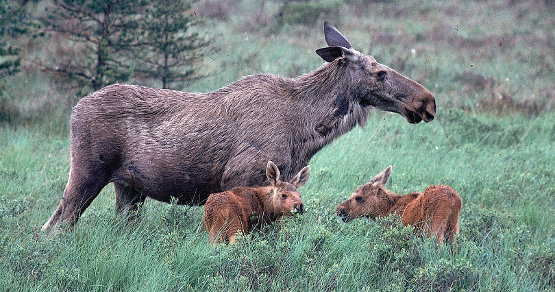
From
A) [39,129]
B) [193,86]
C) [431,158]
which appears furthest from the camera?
[193,86]

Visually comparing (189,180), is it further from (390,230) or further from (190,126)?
(390,230)

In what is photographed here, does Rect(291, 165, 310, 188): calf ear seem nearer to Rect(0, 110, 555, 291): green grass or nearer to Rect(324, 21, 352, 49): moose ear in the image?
Rect(0, 110, 555, 291): green grass

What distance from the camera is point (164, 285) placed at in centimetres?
455

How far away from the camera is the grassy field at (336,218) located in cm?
481

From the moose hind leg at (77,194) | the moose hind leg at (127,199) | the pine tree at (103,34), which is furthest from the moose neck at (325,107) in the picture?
the pine tree at (103,34)

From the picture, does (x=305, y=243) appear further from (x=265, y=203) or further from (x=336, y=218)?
(x=336, y=218)

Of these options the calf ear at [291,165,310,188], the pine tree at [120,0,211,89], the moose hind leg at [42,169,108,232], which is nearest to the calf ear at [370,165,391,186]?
the calf ear at [291,165,310,188]

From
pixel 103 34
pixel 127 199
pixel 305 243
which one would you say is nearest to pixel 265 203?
pixel 305 243

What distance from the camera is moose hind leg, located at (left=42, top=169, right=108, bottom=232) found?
18.6ft

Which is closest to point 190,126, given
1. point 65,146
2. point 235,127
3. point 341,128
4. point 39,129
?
point 235,127

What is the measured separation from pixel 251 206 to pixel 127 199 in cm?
151

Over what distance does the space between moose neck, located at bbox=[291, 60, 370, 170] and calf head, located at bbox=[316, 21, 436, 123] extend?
0.05 meters

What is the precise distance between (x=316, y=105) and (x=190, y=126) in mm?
1280

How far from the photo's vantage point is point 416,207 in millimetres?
5887
